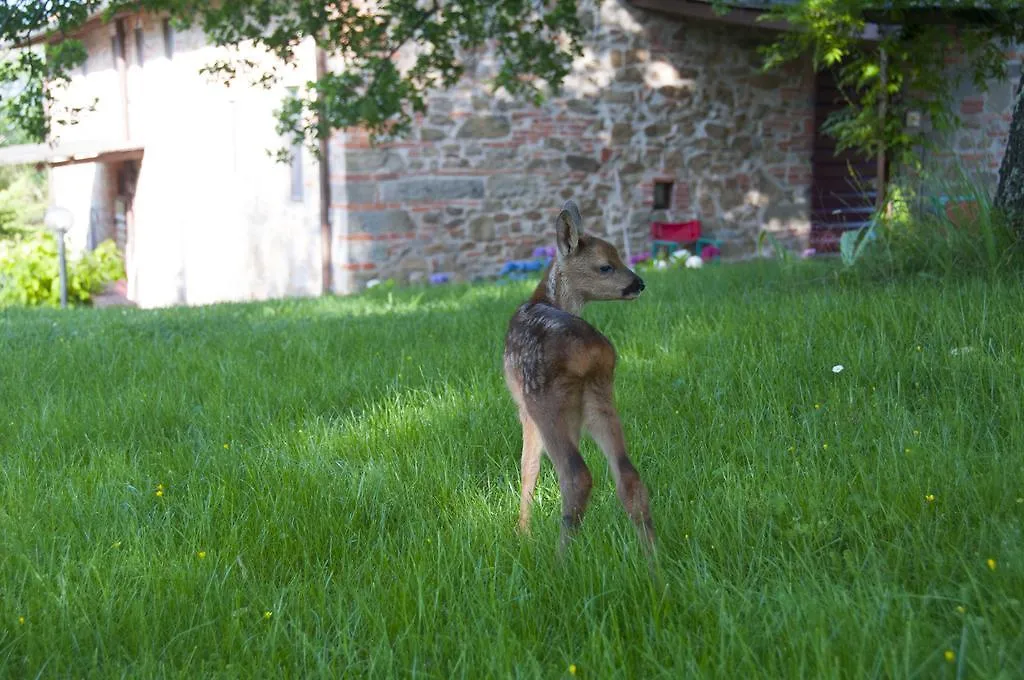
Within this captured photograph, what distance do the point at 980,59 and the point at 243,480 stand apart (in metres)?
8.53

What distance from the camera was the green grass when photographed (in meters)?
2.72

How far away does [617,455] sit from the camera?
312cm

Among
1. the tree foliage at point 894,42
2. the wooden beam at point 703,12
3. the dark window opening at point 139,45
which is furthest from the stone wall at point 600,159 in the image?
the dark window opening at point 139,45

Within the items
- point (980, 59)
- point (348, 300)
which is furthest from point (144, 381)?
point (980, 59)

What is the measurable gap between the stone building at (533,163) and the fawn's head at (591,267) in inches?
387

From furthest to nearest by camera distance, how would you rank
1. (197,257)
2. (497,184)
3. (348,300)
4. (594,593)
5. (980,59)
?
(197,257)
(497,184)
(348,300)
(980,59)
(594,593)

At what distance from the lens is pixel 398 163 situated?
46.2 ft

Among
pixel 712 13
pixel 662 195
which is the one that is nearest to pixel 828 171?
pixel 662 195

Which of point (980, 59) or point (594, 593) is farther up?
point (980, 59)

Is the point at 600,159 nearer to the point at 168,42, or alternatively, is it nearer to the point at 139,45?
the point at 168,42

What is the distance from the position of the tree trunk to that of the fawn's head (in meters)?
4.22

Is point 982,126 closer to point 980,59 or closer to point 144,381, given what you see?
point 980,59

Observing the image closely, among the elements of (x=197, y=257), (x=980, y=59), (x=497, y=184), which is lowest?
(x=197, y=257)

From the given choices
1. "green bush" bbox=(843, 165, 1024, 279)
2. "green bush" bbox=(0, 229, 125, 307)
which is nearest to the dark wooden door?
"green bush" bbox=(843, 165, 1024, 279)
